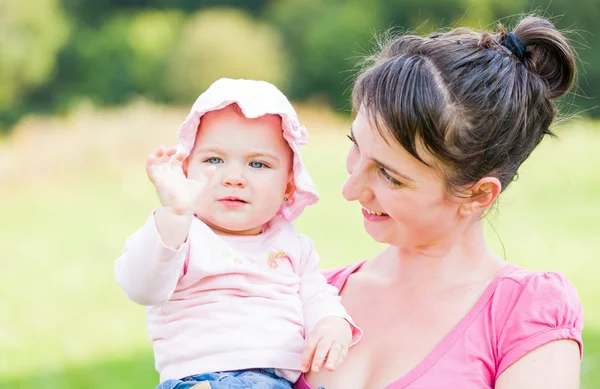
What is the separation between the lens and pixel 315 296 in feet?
6.84

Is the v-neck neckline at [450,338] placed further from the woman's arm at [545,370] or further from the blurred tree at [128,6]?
the blurred tree at [128,6]

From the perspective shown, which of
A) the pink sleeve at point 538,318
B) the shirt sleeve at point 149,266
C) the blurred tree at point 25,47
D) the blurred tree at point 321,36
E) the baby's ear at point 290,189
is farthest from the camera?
the blurred tree at point 321,36

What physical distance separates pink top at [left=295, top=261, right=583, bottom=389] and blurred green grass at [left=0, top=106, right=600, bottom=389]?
2.60 meters

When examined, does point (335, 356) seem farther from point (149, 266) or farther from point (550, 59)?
point (550, 59)

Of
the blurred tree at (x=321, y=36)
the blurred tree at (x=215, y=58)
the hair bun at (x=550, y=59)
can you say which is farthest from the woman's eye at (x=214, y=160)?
the blurred tree at (x=321, y=36)

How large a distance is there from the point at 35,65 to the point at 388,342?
65.0 ft

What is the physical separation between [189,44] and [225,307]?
19.1m

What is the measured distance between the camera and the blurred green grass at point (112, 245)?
6562 mm

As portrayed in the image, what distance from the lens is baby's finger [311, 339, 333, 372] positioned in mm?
1918

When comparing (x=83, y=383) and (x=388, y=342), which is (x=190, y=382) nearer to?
(x=388, y=342)

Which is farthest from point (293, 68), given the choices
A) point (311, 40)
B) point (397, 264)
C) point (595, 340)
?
point (397, 264)

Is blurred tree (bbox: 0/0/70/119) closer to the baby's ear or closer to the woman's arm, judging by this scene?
the baby's ear

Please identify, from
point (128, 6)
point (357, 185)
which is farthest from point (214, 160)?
point (128, 6)

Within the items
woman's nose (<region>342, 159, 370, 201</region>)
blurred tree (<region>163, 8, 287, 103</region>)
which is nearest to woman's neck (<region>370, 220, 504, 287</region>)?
woman's nose (<region>342, 159, 370, 201</region>)
